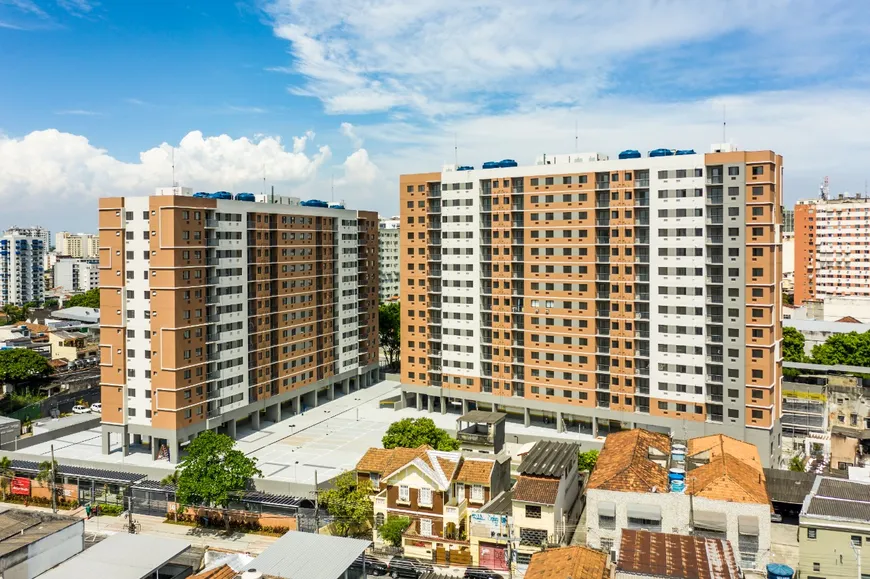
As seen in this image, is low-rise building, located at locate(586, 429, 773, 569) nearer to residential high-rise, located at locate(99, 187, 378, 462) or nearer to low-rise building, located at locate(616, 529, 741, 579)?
low-rise building, located at locate(616, 529, 741, 579)

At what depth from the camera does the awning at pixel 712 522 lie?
39625 mm

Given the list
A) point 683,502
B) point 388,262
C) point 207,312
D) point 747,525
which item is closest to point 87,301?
point 388,262

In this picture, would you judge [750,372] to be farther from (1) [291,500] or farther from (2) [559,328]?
(1) [291,500]

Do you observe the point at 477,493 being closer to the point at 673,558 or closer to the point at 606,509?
the point at 606,509

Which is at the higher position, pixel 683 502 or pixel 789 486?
pixel 683 502

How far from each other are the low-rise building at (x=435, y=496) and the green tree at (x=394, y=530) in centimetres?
37

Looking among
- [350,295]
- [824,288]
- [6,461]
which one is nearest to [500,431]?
[350,295]

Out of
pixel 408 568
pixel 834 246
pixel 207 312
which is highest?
pixel 834 246

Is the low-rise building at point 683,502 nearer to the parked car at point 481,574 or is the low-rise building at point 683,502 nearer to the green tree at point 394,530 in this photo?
the parked car at point 481,574

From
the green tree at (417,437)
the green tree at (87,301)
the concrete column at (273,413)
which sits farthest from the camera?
the green tree at (87,301)

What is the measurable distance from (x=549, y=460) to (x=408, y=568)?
40.2 feet

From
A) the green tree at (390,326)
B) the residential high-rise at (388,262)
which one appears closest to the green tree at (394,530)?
the green tree at (390,326)

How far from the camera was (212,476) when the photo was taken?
51844mm

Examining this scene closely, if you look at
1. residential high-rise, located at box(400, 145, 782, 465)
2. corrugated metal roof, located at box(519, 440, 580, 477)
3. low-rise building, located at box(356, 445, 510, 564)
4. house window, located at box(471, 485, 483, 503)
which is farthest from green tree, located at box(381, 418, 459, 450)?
residential high-rise, located at box(400, 145, 782, 465)
